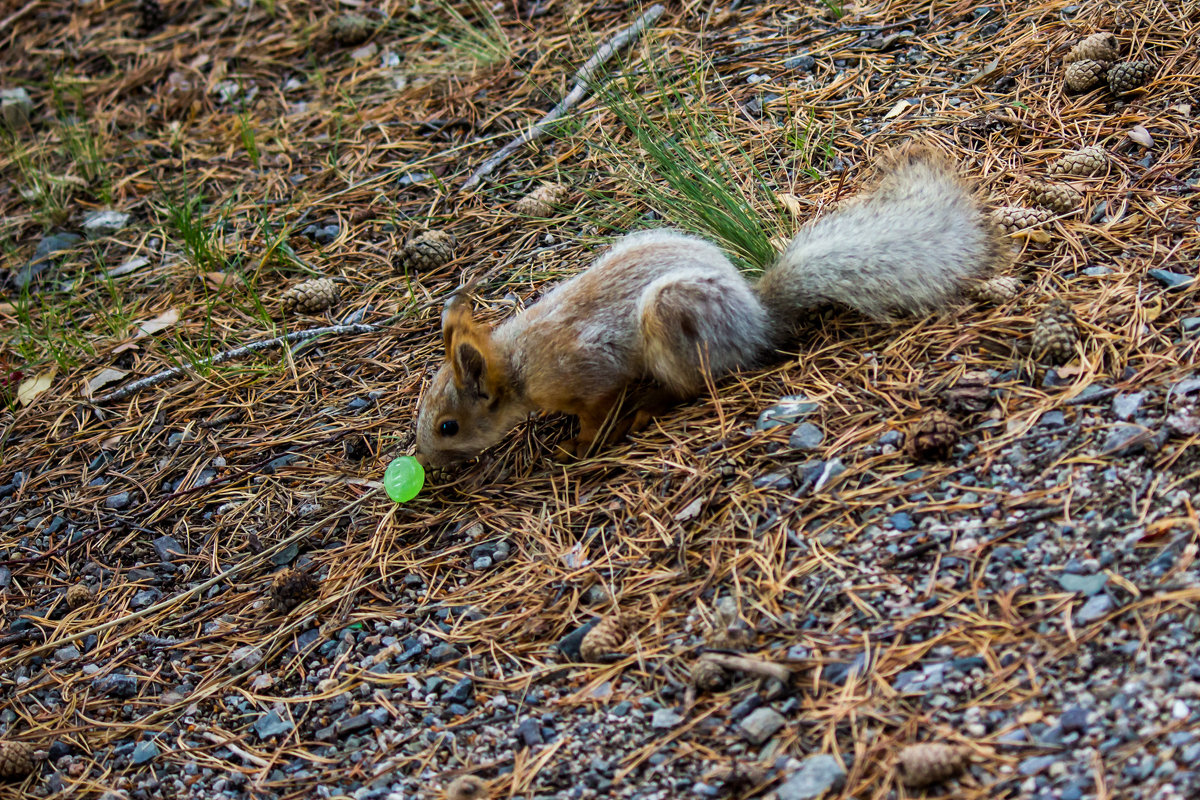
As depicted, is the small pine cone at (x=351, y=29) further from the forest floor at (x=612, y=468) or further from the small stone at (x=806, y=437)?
the small stone at (x=806, y=437)

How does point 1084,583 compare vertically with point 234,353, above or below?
below

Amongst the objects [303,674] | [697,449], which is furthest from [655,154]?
[303,674]

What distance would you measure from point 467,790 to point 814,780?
2.34ft

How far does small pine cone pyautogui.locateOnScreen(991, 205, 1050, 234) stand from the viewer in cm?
302

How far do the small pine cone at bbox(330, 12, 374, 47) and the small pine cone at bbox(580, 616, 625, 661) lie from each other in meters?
3.82

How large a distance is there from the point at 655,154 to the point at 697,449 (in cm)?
98

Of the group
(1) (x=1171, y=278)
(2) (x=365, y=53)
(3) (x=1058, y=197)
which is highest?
(2) (x=365, y=53)

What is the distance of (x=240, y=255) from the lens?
162 inches

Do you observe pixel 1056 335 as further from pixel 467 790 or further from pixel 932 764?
pixel 467 790

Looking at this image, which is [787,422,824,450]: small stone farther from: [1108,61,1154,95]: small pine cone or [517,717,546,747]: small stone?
[1108,61,1154,95]: small pine cone

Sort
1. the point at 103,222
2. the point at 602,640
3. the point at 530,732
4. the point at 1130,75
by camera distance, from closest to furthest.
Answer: the point at 530,732
the point at 602,640
the point at 1130,75
the point at 103,222

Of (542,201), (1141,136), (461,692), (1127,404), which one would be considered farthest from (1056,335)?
(542,201)

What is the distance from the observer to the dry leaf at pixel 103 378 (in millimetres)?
3792

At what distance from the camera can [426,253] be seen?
388cm
